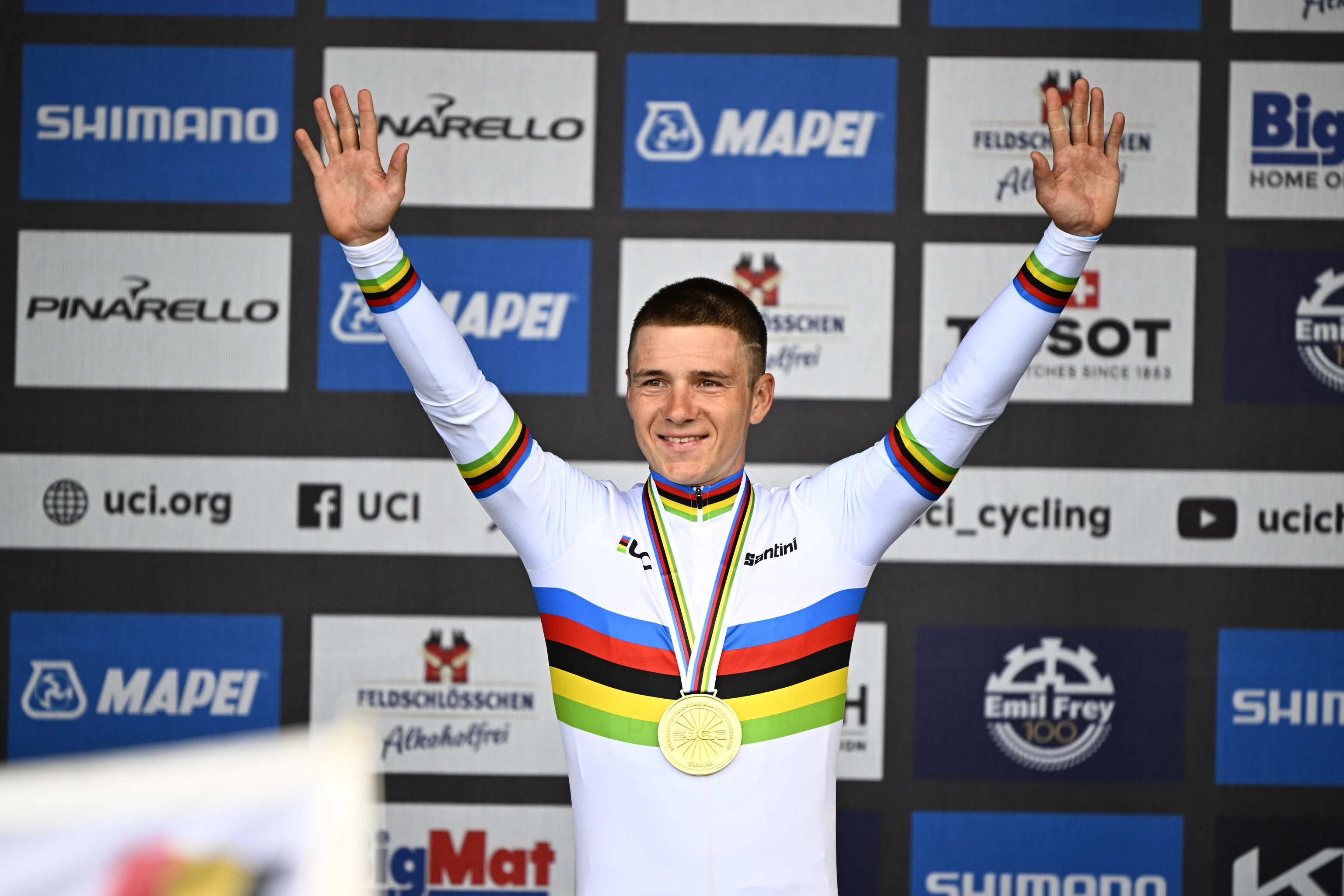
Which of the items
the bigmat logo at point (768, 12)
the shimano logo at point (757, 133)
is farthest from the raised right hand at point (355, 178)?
the bigmat logo at point (768, 12)

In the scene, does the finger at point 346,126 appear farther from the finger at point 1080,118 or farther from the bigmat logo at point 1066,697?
the bigmat logo at point 1066,697

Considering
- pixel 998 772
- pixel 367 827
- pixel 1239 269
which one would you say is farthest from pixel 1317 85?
pixel 367 827

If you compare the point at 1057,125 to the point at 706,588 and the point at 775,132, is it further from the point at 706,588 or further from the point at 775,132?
the point at 775,132

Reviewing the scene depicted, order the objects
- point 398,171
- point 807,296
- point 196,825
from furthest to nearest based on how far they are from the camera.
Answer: point 807,296 < point 398,171 < point 196,825

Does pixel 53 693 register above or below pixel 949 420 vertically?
below

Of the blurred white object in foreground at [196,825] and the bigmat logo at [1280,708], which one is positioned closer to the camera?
the blurred white object in foreground at [196,825]

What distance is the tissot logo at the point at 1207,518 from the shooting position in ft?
8.34

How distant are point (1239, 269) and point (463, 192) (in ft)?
6.08

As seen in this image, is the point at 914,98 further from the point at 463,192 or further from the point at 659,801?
the point at 659,801

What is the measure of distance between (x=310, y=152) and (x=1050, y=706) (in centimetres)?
204

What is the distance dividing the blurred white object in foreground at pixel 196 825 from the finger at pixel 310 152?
1009mm

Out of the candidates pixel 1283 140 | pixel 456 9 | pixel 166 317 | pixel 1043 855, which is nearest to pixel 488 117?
pixel 456 9

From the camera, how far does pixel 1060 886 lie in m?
2.54

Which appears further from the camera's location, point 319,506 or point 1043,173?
point 319,506
